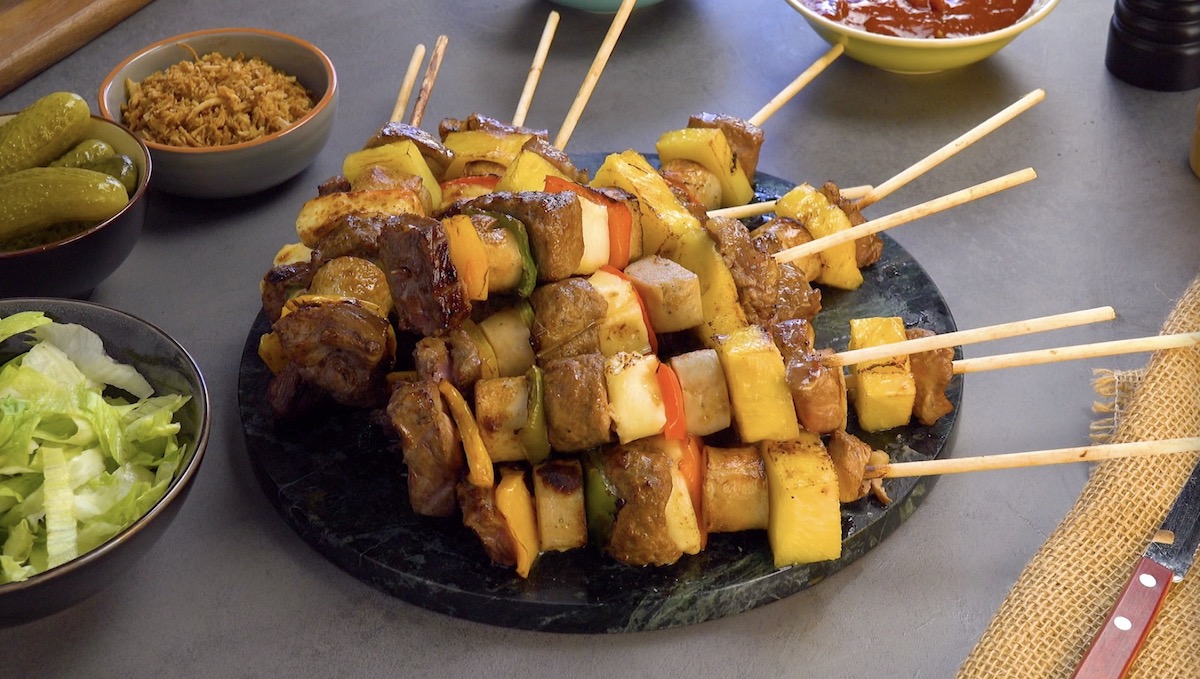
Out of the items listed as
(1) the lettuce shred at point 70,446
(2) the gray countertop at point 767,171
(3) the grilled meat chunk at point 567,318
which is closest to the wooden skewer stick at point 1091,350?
(2) the gray countertop at point 767,171

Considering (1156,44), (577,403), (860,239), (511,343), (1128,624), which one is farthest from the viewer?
(1156,44)

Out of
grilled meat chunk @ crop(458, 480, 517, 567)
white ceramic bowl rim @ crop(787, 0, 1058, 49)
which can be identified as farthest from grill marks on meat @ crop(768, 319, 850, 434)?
white ceramic bowl rim @ crop(787, 0, 1058, 49)

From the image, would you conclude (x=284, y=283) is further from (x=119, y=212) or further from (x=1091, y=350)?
(x=1091, y=350)

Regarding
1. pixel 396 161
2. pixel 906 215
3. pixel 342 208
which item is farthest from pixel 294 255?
pixel 906 215

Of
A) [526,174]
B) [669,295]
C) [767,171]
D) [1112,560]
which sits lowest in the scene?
[1112,560]

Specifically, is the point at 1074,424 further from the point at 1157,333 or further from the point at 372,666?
the point at 372,666
